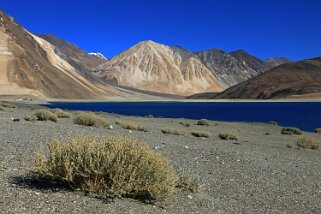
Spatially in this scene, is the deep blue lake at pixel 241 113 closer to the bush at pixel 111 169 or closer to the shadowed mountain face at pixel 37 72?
the shadowed mountain face at pixel 37 72

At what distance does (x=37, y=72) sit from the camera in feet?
460

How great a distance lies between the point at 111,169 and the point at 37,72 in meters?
138

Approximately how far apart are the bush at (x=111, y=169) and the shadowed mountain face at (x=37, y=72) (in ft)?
372

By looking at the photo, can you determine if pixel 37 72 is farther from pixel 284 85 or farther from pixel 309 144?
pixel 309 144

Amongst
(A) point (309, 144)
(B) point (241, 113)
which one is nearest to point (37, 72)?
(B) point (241, 113)

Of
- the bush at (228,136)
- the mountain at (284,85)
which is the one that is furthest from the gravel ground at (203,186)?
the mountain at (284,85)

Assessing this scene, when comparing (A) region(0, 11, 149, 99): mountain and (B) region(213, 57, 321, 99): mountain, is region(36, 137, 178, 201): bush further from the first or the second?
(B) region(213, 57, 321, 99): mountain

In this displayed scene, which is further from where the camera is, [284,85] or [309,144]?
[284,85]

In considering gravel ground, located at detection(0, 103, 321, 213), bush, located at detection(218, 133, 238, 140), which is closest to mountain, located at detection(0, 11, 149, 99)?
bush, located at detection(218, 133, 238, 140)

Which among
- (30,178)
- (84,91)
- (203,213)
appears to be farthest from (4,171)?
(84,91)

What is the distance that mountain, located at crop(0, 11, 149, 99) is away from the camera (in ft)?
411

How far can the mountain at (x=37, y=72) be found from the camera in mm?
125312

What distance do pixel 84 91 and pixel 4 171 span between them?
159 metres

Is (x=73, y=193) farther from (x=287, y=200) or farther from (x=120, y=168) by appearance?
(x=287, y=200)
